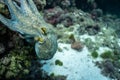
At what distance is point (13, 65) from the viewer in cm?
524

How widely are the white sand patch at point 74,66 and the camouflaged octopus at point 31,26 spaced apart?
5.56ft

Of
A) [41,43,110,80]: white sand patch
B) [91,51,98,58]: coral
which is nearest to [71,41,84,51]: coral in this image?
[41,43,110,80]: white sand patch

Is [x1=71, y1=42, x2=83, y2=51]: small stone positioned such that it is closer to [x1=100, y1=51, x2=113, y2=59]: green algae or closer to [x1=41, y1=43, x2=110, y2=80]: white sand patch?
[x1=41, y1=43, x2=110, y2=80]: white sand patch

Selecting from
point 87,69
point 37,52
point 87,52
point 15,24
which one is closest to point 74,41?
point 87,52

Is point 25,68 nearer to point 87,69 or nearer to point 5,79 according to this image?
point 5,79

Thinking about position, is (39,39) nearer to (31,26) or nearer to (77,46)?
(31,26)

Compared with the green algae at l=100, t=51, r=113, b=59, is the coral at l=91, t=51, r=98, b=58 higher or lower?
higher

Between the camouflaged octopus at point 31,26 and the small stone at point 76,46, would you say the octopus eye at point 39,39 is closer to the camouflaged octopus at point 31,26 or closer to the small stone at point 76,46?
the camouflaged octopus at point 31,26

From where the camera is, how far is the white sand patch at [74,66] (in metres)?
7.09

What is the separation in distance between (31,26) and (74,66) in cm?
296

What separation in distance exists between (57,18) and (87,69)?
8.97 feet

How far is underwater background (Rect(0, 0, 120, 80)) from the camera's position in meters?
5.08

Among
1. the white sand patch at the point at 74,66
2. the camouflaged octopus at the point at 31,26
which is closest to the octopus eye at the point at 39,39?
the camouflaged octopus at the point at 31,26

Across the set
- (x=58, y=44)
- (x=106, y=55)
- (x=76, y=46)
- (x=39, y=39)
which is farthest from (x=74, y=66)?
(x=39, y=39)
